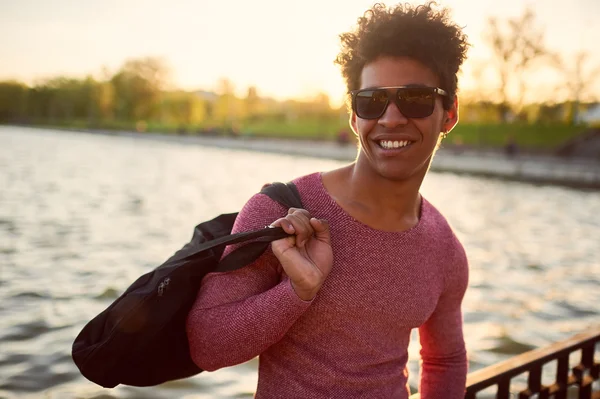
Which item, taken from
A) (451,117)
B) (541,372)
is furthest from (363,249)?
(541,372)

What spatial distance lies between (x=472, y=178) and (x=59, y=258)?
20704mm

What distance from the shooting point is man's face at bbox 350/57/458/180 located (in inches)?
80.9

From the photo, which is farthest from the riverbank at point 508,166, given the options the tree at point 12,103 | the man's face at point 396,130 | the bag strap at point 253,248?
the tree at point 12,103

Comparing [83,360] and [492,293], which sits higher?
[83,360]

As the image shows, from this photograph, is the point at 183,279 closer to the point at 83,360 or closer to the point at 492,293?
the point at 83,360

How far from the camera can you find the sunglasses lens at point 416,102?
2039 millimetres

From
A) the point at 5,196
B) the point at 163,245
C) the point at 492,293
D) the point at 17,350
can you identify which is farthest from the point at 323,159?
the point at 17,350

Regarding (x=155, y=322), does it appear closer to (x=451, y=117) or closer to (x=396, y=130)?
(x=396, y=130)

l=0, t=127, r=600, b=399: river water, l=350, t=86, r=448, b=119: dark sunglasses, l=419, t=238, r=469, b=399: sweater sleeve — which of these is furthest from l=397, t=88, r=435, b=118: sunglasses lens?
l=0, t=127, r=600, b=399: river water

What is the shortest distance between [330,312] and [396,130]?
0.65 meters

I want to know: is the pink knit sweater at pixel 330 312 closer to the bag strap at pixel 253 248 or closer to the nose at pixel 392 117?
the bag strap at pixel 253 248

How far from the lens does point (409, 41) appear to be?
2010 millimetres

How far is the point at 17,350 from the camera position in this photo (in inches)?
244

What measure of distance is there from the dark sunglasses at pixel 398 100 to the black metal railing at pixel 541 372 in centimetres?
122
